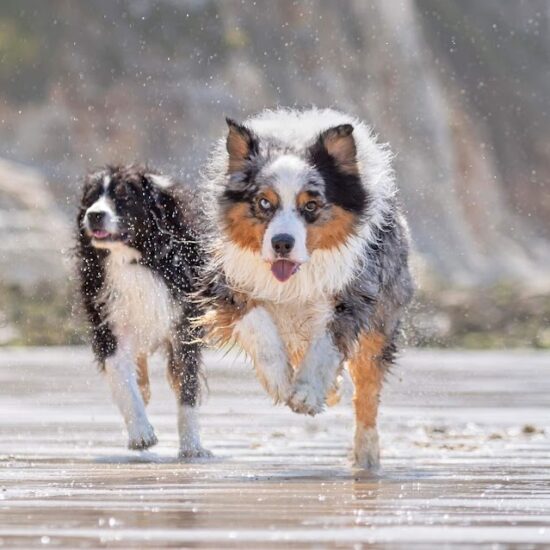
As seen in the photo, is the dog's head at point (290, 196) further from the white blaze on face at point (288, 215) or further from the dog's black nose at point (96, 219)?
the dog's black nose at point (96, 219)

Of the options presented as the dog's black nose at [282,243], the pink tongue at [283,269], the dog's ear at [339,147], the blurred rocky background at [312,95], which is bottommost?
the pink tongue at [283,269]

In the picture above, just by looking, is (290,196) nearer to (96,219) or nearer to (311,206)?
(311,206)

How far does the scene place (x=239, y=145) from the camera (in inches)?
357

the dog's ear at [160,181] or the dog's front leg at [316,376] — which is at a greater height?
the dog's ear at [160,181]

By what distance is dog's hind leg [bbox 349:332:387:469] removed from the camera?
977 cm

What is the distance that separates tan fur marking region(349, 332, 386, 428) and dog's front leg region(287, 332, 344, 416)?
912mm

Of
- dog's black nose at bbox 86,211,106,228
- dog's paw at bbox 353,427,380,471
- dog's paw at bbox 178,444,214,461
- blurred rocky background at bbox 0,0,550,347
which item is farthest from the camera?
blurred rocky background at bbox 0,0,550,347

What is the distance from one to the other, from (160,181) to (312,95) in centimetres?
3224

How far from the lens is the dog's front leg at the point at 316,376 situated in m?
8.66

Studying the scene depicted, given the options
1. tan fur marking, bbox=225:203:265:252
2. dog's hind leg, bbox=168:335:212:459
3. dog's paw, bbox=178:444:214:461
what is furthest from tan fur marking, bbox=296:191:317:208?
dog's hind leg, bbox=168:335:212:459

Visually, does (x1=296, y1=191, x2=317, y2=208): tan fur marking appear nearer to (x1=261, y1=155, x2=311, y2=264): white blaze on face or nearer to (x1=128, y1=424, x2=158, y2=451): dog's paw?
(x1=261, y1=155, x2=311, y2=264): white blaze on face

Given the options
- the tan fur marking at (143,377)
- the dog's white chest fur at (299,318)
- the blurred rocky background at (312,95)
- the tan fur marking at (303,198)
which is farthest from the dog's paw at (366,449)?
the blurred rocky background at (312,95)

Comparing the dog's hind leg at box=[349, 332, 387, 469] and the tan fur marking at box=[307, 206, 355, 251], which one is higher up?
the tan fur marking at box=[307, 206, 355, 251]

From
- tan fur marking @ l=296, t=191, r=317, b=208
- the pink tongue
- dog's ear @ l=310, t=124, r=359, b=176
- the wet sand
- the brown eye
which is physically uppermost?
dog's ear @ l=310, t=124, r=359, b=176
